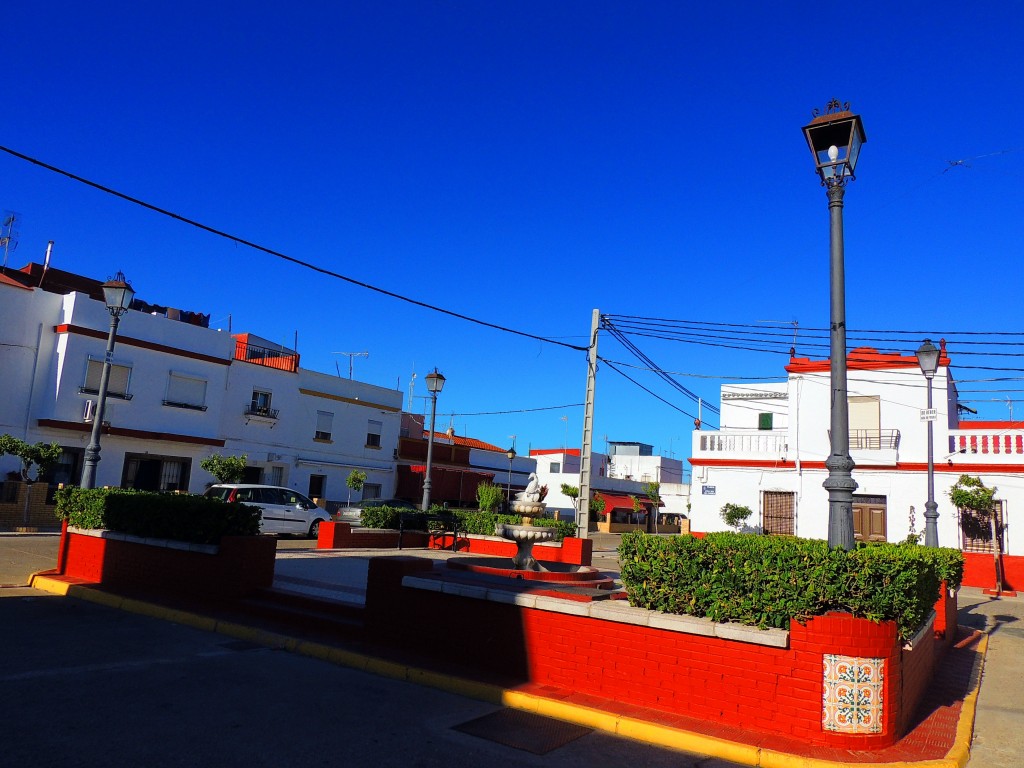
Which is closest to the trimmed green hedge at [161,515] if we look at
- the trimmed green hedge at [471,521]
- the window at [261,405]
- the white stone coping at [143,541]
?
the white stone coping at [143,541]

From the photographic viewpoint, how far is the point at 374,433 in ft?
130

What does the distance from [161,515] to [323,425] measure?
26.1 metres

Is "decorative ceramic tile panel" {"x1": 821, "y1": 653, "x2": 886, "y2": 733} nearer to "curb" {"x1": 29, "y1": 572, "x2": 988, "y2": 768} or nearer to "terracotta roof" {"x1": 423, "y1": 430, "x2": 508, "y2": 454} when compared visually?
"curb" {"x1": 29, "y1": 572, "x2": 988, "y2": 768}

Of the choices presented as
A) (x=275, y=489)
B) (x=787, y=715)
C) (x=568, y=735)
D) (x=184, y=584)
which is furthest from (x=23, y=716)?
(x=275, y=489)

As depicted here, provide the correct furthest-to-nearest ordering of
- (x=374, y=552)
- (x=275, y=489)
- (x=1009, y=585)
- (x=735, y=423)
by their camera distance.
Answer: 1. (x=735, y=423)
2. (x=275, y=489)
3. (x=1009, y=585)
4. (x=374, y=552)

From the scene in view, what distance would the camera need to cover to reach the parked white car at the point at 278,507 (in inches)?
864

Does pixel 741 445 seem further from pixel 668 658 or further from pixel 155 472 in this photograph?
pixel 155 472

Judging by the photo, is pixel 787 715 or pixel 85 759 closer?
pixel 85 759

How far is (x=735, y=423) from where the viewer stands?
37719 millimetres

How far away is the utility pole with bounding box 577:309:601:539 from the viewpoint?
18188mm

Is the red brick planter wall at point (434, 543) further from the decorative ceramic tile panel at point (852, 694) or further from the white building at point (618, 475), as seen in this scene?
the white building at point (618, 475)

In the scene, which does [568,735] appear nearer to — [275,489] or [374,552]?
[374,552]

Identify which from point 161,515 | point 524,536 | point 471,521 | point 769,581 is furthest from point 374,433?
point 769,581

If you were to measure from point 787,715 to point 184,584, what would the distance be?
8252mm
